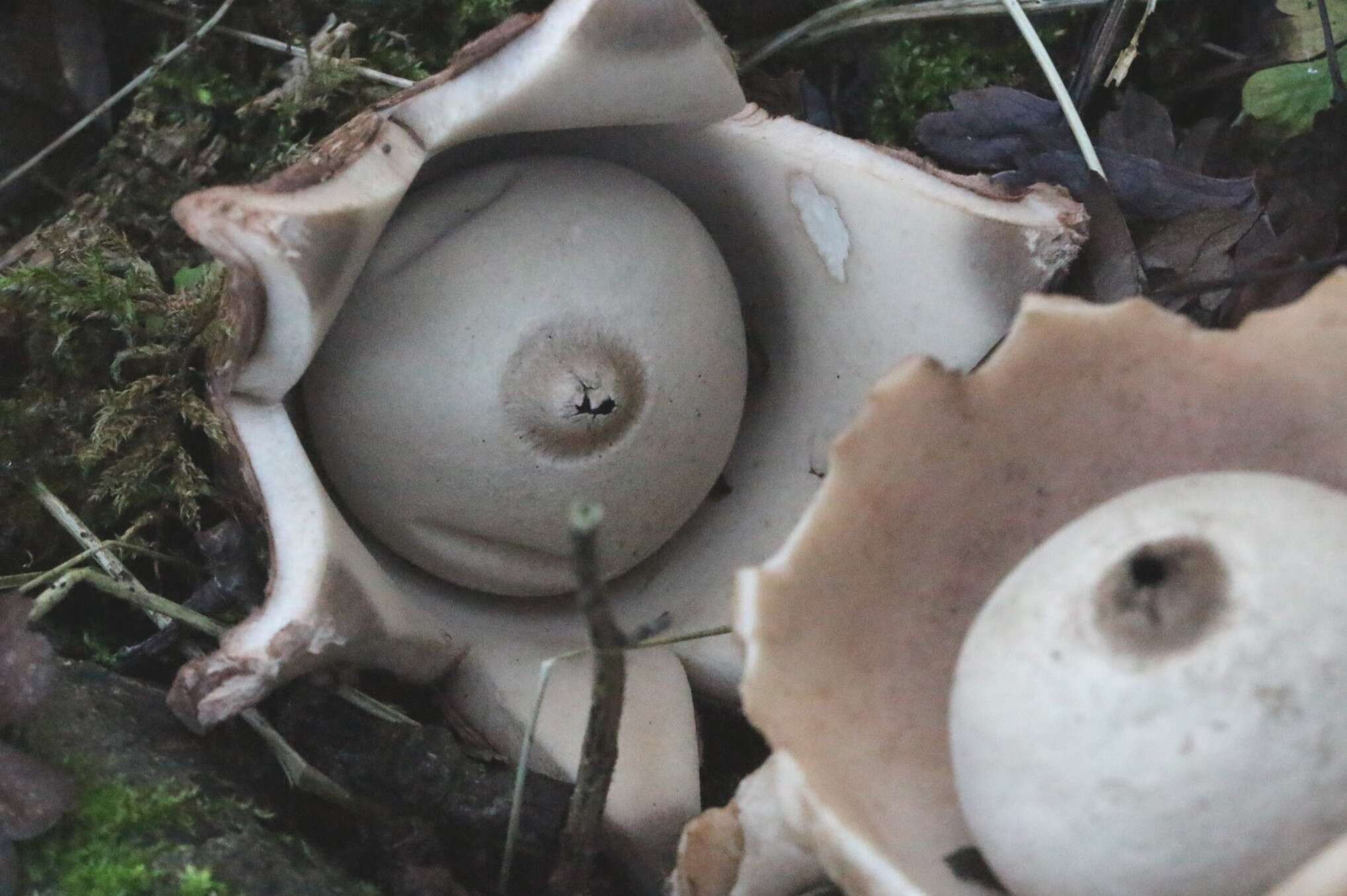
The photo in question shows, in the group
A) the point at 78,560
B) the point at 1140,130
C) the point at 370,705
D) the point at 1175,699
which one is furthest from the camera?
the point at 1140,130

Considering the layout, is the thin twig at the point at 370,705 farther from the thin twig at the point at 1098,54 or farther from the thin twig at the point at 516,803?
the thin twig at the point at 1098,54

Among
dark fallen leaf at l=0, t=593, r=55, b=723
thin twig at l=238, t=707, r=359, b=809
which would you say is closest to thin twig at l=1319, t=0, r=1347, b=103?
thin twig at l=238, t=707, r=359, b=809

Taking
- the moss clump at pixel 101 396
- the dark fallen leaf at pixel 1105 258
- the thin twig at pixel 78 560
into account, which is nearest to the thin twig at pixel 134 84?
the moss clump at pixel 101 396

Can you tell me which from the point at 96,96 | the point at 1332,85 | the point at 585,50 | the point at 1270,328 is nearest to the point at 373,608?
the point at 585,50

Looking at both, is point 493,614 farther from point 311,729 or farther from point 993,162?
point 993,162

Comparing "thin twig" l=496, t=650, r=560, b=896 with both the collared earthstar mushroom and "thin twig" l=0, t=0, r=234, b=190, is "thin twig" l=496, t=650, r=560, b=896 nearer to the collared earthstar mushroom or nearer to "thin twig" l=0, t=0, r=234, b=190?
the collared earthstar mushroom

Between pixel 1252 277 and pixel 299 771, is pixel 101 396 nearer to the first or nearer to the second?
pixel 299 771

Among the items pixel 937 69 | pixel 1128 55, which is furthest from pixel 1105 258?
pixel 937 69
